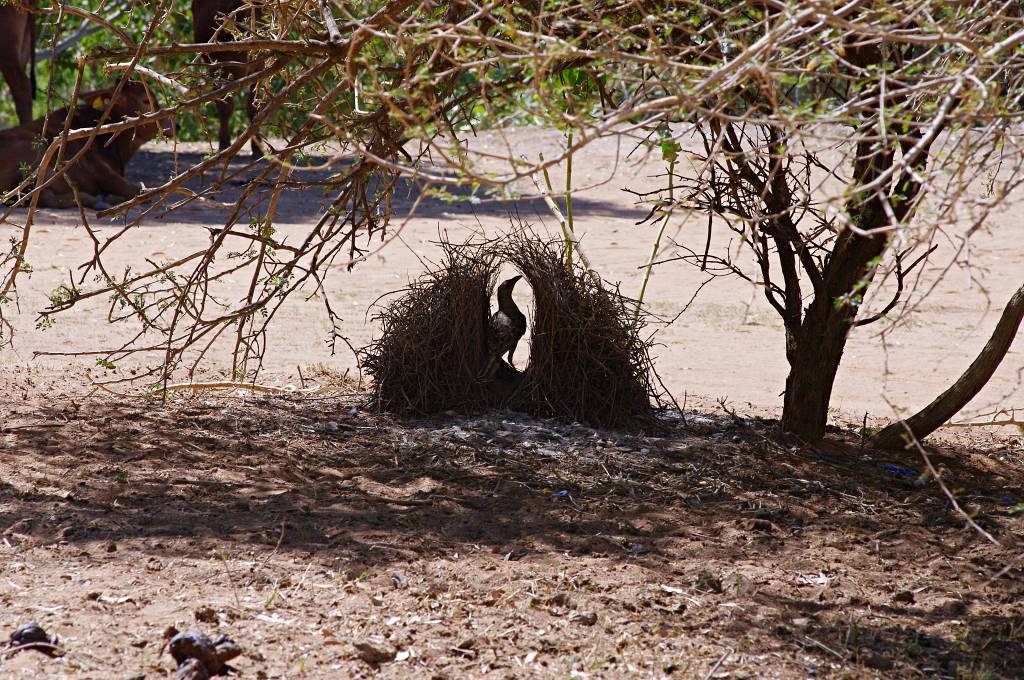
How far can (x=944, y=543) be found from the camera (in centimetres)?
396

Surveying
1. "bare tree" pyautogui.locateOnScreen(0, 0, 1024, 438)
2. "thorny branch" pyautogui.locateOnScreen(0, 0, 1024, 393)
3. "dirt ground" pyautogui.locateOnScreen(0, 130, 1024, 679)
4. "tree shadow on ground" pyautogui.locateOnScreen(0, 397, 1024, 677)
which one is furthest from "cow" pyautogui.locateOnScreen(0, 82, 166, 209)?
"tree shadow on ground" pyautogui.locateOnScreen(0, 397, 1024, 677)

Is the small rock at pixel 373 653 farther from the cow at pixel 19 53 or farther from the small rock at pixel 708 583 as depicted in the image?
the cow at pixel 19 53

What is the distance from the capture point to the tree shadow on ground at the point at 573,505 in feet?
11.0

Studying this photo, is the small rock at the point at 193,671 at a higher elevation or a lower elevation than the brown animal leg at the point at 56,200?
lower

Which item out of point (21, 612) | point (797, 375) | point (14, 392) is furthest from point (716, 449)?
point (14, 392)

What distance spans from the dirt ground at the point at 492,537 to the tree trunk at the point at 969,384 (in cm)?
14

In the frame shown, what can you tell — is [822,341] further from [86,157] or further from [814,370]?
[86,157]

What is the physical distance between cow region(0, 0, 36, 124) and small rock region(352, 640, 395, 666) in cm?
1147

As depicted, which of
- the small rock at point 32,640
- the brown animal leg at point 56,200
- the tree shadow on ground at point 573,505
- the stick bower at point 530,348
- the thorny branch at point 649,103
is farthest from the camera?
the brown animal leg at point 56,200

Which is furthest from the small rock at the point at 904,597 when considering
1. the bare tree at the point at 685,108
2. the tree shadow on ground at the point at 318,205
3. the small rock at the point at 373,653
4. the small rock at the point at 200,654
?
the tree shadow on ground at the point at 318,205

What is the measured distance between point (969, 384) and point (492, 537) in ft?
7.45

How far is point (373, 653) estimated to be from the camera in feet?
9.30

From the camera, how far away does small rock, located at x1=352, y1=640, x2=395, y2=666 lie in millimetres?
2826

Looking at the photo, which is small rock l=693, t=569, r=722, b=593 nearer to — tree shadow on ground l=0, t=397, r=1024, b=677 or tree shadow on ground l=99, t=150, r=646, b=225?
tree shadow on ground l=0, t=397, r=1024, b=677
